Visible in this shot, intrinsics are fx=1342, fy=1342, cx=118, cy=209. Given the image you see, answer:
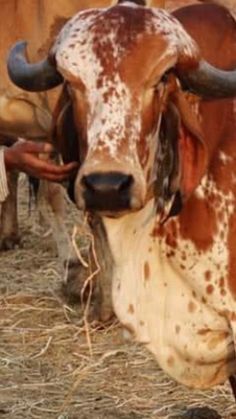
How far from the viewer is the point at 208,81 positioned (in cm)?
388

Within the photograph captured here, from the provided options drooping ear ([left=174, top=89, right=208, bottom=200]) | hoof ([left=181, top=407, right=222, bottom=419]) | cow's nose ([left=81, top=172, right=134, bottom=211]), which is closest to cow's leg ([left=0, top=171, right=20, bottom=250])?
hoof ([left=181, top=407, right=222, bottom=419])

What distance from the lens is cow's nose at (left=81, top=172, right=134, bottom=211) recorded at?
3559 mm

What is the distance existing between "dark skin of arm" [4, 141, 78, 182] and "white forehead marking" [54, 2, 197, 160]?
0.83 feet

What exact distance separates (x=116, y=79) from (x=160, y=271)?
782mm

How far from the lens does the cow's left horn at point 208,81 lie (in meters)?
3.87

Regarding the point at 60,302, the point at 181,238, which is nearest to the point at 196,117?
the point at 181,238

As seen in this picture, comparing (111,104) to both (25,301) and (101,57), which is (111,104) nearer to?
(101,57)

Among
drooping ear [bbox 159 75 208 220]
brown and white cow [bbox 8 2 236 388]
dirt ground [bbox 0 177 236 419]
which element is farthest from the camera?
dirt ground [bbox 0 177 236 419]

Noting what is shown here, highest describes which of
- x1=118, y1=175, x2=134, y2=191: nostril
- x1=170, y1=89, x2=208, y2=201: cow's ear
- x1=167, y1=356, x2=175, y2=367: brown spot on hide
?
x1=118, y1=175, x2=134, y2=191: nostril

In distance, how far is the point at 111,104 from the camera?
144 inches

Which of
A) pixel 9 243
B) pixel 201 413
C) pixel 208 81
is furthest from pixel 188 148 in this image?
pixel 9 243

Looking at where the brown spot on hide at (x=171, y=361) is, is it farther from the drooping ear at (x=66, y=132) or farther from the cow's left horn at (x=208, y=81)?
the cow's left horn at (x=208, y=81)

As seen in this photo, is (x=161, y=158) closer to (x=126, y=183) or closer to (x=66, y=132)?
A: (x=66, y=132)

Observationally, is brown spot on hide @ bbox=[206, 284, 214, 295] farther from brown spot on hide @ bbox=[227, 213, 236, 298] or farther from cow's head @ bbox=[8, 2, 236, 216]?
cow's head @ bbox=[8, 2, 236, 216]
